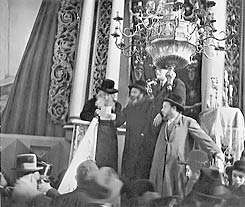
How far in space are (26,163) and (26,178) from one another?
119mm

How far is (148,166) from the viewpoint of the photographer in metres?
3.91

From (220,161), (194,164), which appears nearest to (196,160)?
(194,164)

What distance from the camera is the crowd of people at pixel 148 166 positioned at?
3738 mm

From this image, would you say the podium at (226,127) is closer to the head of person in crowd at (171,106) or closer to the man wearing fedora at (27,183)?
the head of person in crowd at (171,106)

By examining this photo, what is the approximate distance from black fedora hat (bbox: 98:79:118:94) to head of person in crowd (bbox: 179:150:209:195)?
739 millimetres

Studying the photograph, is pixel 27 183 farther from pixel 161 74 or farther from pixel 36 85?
pixel 161 74

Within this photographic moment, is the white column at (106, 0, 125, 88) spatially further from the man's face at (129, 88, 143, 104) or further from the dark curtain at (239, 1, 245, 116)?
the dark curtain at (239, 1, 245, 116)

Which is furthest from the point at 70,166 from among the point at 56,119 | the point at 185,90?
the point at 185,90

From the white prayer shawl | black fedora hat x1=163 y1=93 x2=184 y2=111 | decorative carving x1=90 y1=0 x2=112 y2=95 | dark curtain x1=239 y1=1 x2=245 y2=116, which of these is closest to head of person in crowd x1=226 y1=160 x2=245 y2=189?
dark curtain x1=239 y1=1 x2=245 y2=116

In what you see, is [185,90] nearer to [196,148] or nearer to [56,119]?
[196,148]

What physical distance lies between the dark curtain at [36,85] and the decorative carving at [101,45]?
36cm

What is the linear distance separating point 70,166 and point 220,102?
1165 mm

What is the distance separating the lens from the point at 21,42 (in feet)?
14.4

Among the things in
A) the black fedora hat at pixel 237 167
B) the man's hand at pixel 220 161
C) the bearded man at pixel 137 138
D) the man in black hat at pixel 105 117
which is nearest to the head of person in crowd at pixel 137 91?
the bearded man at pixel 137 138
